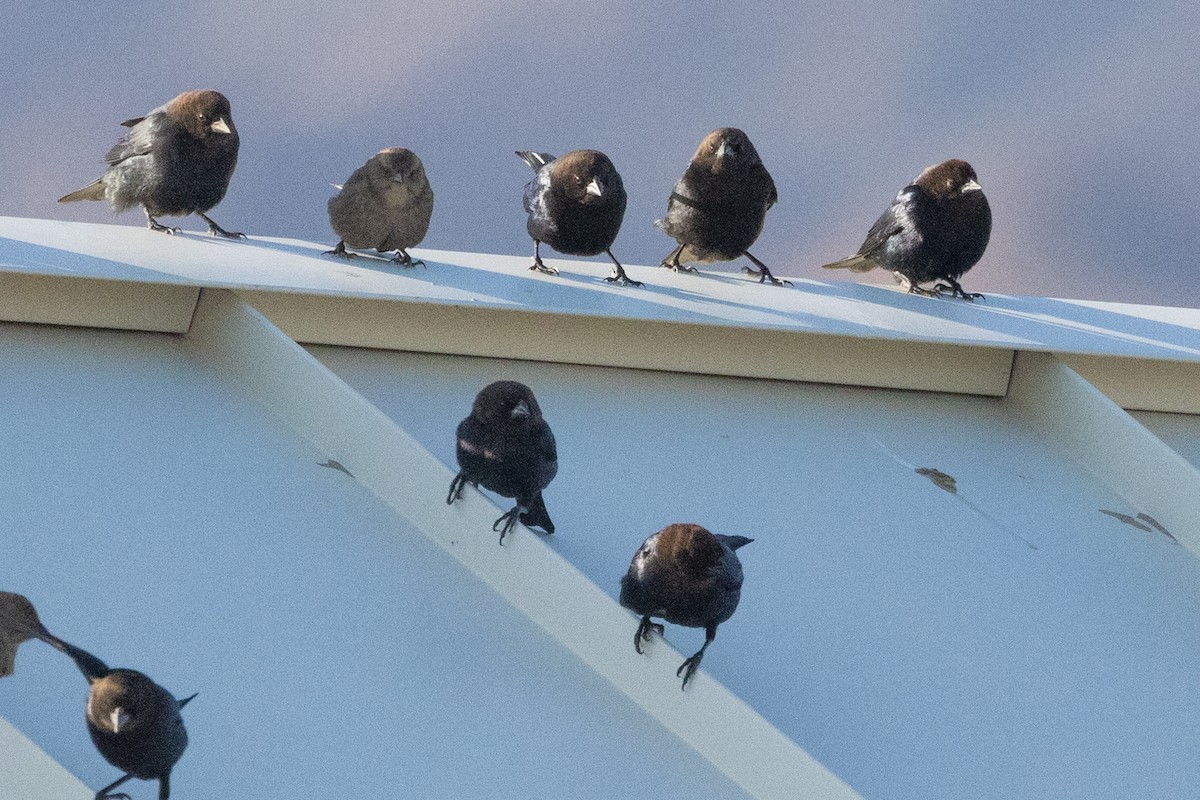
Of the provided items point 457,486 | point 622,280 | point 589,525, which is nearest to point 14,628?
point 457,486

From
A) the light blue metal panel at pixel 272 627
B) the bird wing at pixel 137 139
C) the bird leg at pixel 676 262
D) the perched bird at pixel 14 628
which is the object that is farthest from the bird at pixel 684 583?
the bird wing at pixel 137 139

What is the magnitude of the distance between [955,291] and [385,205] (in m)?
1.87

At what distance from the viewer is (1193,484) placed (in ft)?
11.2

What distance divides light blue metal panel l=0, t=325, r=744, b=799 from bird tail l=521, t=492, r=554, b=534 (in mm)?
174

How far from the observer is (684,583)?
8.62ft

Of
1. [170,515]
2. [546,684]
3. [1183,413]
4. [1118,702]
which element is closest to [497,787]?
[546,684]

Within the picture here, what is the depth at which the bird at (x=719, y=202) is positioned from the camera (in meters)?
4.92

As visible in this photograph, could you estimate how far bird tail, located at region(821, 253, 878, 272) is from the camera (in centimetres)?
545

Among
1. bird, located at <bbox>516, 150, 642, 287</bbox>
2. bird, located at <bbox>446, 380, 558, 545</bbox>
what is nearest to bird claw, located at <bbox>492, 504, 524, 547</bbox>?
bird, located at <bbox>446, 380, 558, 545</bbox>

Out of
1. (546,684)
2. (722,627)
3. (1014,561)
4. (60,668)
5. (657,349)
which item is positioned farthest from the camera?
(657,349)

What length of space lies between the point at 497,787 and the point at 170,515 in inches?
37.6

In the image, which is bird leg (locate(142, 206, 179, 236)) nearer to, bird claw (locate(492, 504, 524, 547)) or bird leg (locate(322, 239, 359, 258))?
bird leg (locate(322, 239, 359, 258))

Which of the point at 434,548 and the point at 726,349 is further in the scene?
the point at 726,349

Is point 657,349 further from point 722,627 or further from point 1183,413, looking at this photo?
point 1183,413
